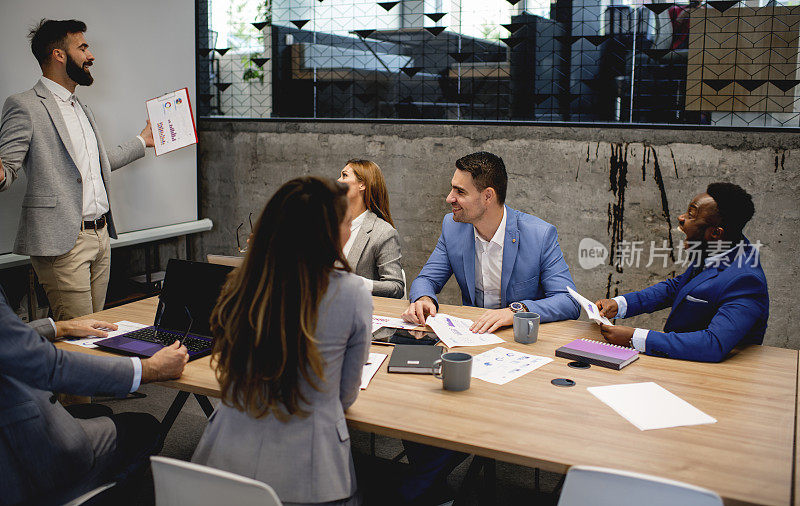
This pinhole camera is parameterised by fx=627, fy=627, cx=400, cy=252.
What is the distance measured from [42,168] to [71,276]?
2.00ft

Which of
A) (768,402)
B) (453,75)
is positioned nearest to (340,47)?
(453,75)

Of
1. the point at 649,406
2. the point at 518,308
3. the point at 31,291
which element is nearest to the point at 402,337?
the point at 518,308

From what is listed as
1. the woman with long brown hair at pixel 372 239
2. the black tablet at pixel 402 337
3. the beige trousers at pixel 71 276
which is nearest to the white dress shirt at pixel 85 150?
the beige trousers at pixel 71 276

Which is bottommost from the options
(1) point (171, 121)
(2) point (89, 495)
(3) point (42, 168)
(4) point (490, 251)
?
(2) point (89, 495)

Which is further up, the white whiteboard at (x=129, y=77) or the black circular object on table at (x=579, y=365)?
the white whiteboard at (x=129, y=77)

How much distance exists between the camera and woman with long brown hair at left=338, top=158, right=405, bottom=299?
328cm

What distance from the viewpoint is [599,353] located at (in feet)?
7.09

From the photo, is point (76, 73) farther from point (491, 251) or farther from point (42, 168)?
point (491, 251)

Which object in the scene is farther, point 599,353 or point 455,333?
point 455,333

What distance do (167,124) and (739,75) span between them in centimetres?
371

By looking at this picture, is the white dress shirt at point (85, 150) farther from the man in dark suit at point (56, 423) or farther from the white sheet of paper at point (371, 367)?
the white sheet of paper at point (371, 367)

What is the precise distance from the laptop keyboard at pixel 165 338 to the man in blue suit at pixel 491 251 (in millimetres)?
973

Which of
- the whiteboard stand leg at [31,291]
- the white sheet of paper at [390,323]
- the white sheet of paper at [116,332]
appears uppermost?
the white sheet of paper at [390,323]

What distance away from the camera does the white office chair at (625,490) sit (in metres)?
1.22
